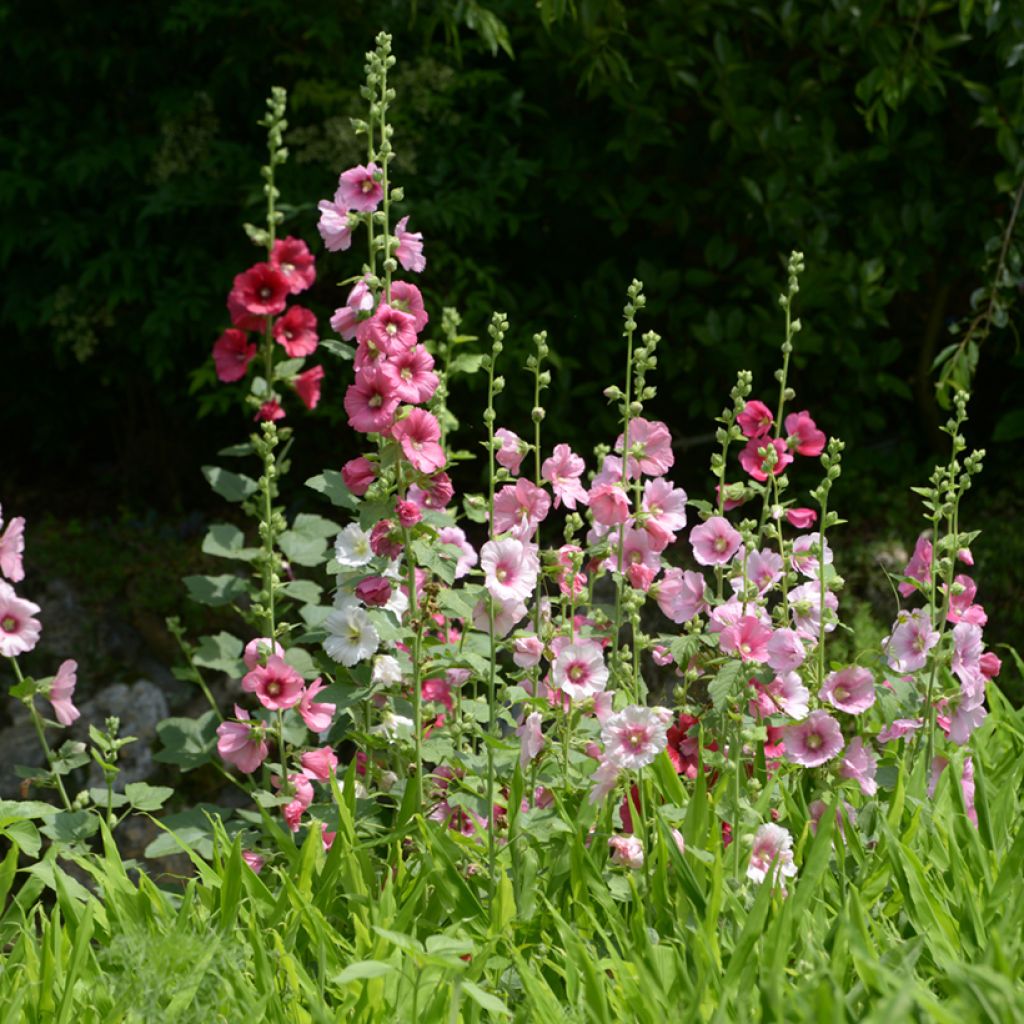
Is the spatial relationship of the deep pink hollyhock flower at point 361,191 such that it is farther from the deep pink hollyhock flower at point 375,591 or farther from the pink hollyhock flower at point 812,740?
the pink hollyhock flower at point 812,740

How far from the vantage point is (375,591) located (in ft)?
7.57

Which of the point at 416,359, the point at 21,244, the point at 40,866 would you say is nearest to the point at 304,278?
the point at 416,359

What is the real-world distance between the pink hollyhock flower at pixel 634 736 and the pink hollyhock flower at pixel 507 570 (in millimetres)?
230

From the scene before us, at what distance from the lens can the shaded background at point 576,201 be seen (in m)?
4.56

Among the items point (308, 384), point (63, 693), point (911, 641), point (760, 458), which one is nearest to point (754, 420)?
point (760, 458)

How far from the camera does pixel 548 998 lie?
1840 mm

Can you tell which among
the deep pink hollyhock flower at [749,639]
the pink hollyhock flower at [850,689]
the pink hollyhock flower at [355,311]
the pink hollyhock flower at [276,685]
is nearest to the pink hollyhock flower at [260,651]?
the pink hollyhock flower at [276,685]

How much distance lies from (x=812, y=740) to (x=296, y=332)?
1222mm

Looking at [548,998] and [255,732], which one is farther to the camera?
[255,732]

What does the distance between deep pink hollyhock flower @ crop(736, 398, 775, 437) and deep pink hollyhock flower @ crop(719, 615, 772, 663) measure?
0.44 m

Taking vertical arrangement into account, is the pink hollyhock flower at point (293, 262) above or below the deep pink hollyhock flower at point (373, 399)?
above

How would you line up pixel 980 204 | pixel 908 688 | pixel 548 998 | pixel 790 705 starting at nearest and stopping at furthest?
1. pixel 548 998
2. pixel 790 705
3. pixel 908 688
4. pixel 980 204

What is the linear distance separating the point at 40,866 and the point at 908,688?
1448 millimetres

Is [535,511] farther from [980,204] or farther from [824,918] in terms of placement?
[980,204]
